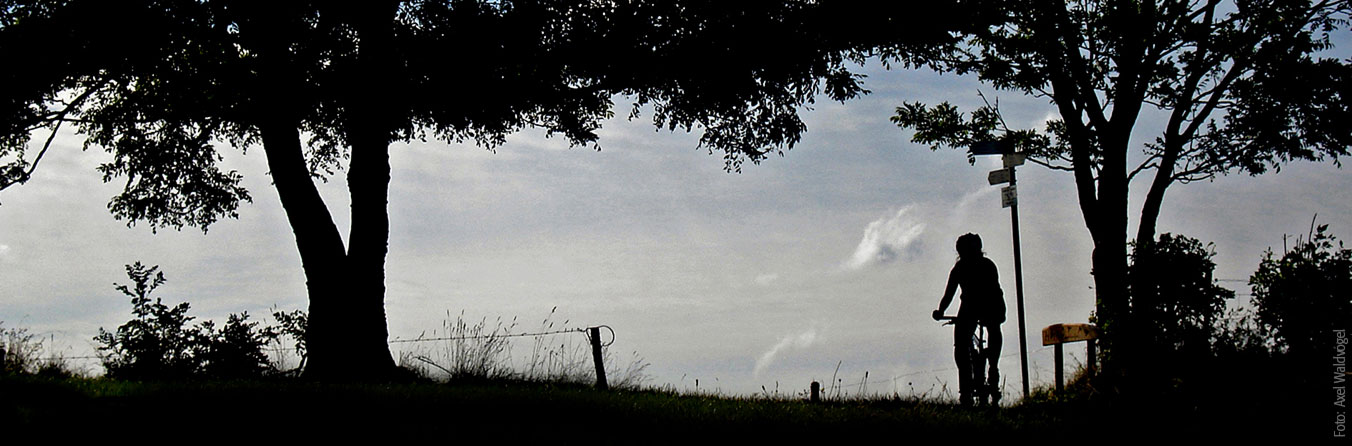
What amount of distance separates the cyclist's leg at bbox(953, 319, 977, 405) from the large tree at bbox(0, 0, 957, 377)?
459 cm

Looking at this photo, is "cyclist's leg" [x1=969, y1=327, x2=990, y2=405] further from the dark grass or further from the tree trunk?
the tree trunk

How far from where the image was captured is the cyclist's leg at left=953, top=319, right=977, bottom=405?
12578 mm

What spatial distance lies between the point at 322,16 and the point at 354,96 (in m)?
1.44

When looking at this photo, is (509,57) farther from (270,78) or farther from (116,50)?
(116,50)

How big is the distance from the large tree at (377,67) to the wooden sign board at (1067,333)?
13.9 feet

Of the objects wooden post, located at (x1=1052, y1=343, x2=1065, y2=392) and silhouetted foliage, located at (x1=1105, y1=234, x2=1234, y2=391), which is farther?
wooden post, located at (x1=1052, y1=343, x2=1065, y2=392)

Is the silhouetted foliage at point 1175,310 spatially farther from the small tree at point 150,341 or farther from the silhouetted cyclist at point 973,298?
the small tree at point 150,341

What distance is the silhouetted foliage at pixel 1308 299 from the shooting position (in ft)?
38.4

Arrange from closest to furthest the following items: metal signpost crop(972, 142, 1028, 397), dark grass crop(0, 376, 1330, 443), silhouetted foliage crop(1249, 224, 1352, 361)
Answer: dark grass crop(0, 376, 1330, 443) → silhouetted foliage crop(1249, 224, 1352, 361) → metal signpost crop(972, 142, 1028, 397)

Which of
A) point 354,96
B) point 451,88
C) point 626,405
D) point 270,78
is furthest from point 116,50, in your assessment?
point 626,405

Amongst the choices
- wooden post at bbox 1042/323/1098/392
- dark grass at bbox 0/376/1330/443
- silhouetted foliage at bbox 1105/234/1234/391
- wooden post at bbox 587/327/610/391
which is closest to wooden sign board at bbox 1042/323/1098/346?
wooden post at bbox 1042/323/1098/392

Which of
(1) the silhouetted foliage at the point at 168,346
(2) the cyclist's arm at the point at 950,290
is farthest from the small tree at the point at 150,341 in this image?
(2) the cyclist's arm at the point at 950,290

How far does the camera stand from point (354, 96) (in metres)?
16.2

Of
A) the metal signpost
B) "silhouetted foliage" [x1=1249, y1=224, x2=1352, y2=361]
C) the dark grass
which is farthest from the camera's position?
the metal signpost
